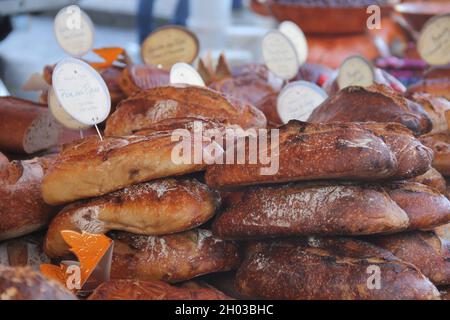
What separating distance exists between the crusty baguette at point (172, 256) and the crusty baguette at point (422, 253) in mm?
398

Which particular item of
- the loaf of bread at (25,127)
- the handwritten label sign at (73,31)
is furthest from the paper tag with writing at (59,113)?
the handwritten label sign at (73,31)

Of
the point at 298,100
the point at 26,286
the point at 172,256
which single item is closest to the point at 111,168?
the point at 172,256

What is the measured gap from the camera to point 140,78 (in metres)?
2.97

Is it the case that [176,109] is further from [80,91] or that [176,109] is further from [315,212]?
[315,212]

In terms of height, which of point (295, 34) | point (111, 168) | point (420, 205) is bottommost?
point (420, 205)

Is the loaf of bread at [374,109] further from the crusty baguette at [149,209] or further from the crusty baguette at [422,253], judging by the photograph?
the crusty baguette at [149,209]

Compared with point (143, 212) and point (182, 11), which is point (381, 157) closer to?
point (143, 212)

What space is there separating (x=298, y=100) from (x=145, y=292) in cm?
131

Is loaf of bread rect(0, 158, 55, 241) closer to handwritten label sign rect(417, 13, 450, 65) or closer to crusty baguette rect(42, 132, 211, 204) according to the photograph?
crusty baguette rect(42, 132, 211, 204)

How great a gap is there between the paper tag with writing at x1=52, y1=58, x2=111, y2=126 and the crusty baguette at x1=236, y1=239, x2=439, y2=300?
2.41ft

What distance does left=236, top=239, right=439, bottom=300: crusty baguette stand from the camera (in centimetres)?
147

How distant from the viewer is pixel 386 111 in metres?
2.14
